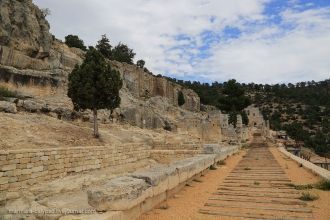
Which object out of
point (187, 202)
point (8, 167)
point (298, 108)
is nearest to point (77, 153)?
point (8, 167)

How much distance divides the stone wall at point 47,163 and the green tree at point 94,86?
7102 millimetres

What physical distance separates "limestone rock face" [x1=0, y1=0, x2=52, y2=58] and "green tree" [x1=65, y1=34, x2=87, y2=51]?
1803 centimetres

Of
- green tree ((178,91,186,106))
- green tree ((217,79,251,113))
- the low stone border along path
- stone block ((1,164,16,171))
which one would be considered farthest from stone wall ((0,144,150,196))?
green tree ((178,91,186,106))

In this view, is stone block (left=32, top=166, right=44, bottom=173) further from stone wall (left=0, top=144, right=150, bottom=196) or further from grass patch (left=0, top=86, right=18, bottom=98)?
grass patch (left=0, top=86, right=18, bottom=98)

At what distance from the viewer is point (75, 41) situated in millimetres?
59562

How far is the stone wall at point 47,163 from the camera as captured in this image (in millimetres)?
11219

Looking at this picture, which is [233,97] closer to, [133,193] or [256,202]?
[256,202]

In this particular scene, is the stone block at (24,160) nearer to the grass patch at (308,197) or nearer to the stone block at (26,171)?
the stone block at (26,171)

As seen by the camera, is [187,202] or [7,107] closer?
[187,202]

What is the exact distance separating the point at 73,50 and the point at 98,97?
25.2 meters

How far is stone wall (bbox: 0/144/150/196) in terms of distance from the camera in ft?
36.8

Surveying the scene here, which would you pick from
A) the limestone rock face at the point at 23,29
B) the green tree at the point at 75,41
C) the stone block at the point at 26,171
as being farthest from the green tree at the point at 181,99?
the stone block at the point at 26,171

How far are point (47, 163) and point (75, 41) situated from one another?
49.9 meters

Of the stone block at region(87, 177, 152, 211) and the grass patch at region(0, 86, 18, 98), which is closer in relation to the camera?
the stone block at region(87, 177, 152, 211)
